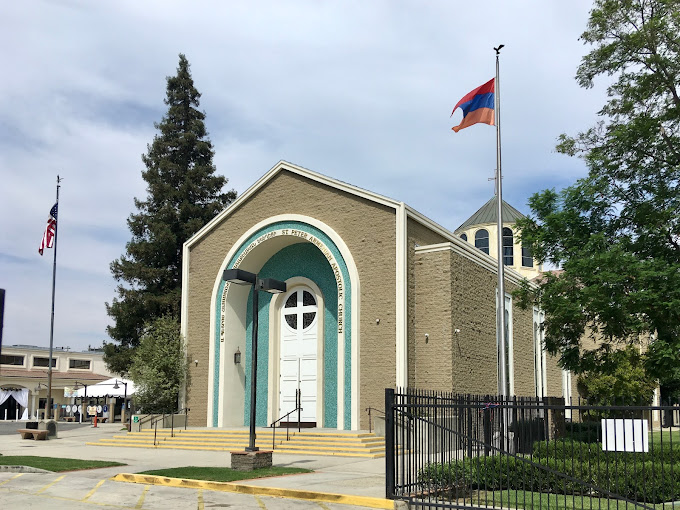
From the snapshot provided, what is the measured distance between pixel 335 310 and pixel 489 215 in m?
27.3

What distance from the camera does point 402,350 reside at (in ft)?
81.9

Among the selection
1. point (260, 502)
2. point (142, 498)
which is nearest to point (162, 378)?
point (142, 498)

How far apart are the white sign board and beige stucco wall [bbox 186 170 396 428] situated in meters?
14.9

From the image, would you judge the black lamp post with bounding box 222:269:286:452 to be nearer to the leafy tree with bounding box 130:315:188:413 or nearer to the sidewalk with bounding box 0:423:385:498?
the sidewalk with bounding box 0:423:385:498

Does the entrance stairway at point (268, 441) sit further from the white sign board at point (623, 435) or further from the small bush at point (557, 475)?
the white sign board at point (623, 435)

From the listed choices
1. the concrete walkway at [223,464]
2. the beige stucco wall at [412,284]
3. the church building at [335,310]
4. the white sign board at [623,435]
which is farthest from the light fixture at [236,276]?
the white sign board at [623,435]

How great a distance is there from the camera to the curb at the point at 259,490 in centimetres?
1246

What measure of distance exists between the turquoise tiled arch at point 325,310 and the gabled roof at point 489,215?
25.1 metres

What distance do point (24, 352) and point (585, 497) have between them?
6959 centimetres

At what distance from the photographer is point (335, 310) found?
2848 cm

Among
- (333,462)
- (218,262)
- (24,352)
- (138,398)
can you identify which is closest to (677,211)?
(333,462)

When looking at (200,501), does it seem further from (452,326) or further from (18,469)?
(452,326)

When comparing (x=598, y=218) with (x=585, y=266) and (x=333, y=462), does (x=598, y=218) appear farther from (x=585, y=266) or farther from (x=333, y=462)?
(x=333, y=462)

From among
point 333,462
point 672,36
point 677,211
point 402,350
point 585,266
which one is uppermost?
Answer: point 672,36
